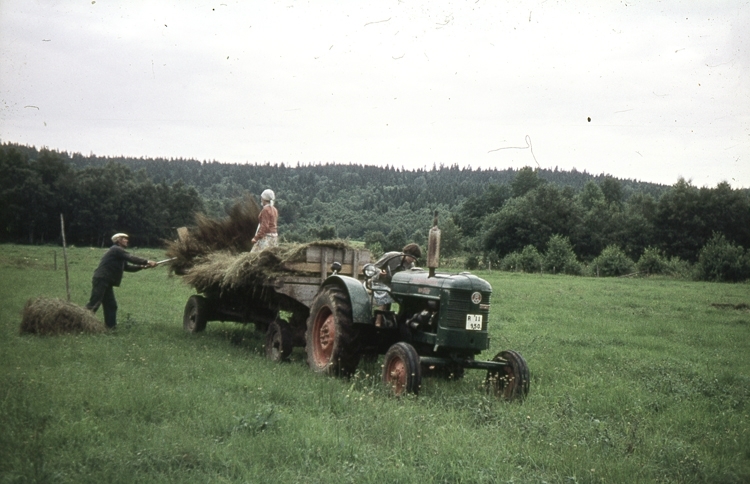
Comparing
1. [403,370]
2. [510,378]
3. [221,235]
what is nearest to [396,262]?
[403,370]

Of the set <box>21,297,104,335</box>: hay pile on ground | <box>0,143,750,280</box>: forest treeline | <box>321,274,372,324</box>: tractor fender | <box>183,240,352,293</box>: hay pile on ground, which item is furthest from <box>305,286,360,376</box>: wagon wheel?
<box>0,143,750,280</box>: forest treeline

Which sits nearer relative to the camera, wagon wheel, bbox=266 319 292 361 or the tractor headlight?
the tractor headlight

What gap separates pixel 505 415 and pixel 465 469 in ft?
6.26

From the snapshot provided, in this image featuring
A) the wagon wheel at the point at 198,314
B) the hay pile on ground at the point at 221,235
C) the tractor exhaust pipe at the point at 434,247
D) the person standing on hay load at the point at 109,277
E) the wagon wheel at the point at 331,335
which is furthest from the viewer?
the wagon wheel at the point at 198,314

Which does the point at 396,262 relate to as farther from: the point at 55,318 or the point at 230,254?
the point at 55,318

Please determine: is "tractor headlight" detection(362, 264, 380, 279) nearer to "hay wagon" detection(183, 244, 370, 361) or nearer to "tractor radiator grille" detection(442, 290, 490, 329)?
"hay wagon" detection(183, 244, 370, 361)

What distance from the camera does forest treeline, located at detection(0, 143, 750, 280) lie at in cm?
4981

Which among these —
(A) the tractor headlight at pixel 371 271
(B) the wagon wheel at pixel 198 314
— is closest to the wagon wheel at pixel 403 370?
(A) the tractor headlight at pixel 371 271

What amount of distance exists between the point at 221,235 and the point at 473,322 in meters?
6.05

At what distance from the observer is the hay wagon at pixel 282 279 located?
9516 mm

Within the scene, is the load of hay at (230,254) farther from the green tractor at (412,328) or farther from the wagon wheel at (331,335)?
the wagon wheel at (331,335)

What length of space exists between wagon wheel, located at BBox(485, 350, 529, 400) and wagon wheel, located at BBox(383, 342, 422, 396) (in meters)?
1.17

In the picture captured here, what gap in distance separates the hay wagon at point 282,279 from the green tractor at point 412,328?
470mm

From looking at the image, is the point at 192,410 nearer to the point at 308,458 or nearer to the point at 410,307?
the point at 308,458
